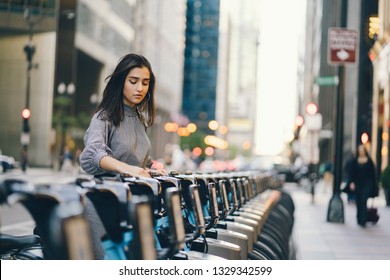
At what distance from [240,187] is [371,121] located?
459 inches

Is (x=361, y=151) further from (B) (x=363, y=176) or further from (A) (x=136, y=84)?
(A) (x=136, y=84)

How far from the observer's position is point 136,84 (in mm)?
3834

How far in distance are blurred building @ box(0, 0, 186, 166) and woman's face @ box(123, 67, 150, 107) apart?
930 centimetres

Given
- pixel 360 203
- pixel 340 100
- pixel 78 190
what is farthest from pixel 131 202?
pixel 340 100

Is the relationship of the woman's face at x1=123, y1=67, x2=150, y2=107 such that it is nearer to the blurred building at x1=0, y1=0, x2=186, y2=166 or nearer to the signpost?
the signpost

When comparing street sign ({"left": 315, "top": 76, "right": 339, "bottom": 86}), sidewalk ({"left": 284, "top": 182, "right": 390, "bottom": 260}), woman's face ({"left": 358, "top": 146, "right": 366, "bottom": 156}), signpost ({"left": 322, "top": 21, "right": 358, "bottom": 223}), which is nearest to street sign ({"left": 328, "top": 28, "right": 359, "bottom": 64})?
signpost ({"left": 322, "top": 21, "right": 358, "bottom": 223})

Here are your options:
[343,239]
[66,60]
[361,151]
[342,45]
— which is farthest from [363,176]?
[66,60]

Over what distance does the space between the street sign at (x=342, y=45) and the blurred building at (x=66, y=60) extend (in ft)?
16.3

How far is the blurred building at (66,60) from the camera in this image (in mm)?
24031

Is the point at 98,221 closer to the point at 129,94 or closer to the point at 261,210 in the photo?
the point at 129,94

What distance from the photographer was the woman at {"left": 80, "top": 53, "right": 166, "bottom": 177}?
373cm

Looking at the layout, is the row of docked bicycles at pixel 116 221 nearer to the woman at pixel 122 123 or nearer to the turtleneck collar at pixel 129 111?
the woman at pixel 122 123

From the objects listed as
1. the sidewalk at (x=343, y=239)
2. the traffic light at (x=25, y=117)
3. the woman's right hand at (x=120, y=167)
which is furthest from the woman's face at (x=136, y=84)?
the traffic light at (x=25, y=117)

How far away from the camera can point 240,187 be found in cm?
628
